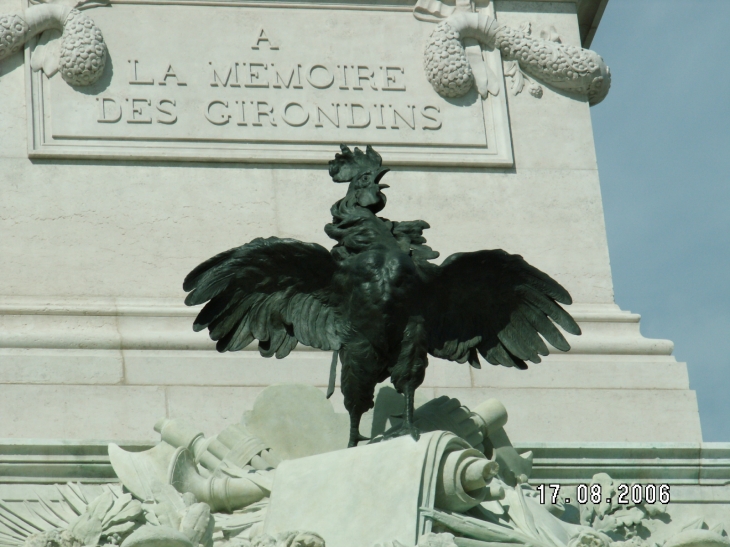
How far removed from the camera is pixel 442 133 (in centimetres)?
1616

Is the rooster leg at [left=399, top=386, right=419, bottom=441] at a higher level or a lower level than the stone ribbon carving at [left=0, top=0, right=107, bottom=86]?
lower

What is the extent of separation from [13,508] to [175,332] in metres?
2.54

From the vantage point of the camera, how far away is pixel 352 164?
13.2 meters

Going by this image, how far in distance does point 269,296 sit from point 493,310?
4.51ft

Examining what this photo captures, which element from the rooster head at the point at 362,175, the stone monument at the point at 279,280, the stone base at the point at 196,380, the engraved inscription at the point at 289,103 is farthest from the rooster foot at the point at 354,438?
the engraved inscription at the point at 289,103

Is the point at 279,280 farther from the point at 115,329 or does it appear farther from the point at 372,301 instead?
the point at 115,329

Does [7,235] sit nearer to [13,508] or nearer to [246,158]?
[246,158]

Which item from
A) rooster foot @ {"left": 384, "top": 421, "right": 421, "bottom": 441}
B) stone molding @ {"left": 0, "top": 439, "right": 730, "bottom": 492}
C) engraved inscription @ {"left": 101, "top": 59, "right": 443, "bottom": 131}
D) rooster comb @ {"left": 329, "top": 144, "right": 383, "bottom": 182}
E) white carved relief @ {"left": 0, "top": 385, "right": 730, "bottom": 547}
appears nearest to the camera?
white carved relief @ {"left": 0, "top": 385, "right": 730, "bottom": 547}

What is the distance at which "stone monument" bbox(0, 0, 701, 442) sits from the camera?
1445 centimetres

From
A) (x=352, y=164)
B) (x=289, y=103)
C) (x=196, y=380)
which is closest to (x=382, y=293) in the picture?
(x=352, y=164)

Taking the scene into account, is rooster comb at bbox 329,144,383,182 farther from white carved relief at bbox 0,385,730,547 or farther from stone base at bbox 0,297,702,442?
stone base at bbox 0,297,702,442

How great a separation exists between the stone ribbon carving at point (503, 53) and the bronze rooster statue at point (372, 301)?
3.54 m
